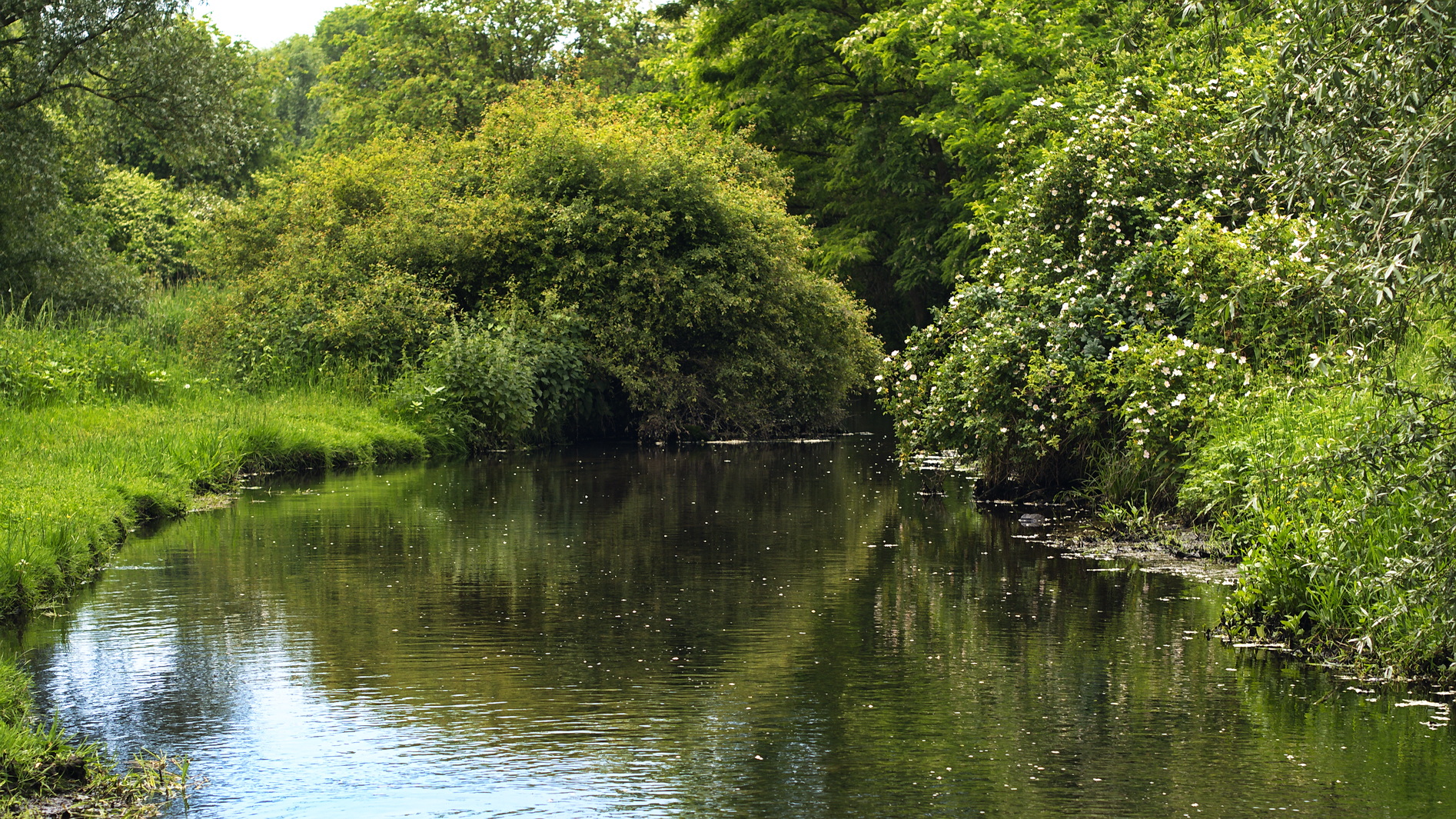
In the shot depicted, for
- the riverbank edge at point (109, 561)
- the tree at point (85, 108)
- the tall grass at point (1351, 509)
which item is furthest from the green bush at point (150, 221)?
the tall grass at point (1351, 509)

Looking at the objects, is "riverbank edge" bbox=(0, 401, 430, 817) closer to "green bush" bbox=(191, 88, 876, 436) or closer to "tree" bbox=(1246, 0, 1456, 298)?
"green bush" bbox=(191, 88, 876, 436)


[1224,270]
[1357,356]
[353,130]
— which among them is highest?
[353,130]

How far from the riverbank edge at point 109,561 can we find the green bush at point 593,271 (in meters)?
3.03

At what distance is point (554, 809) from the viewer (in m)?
5.97

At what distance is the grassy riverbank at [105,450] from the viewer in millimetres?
6359

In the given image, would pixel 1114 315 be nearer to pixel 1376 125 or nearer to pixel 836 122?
pixel 1376 125

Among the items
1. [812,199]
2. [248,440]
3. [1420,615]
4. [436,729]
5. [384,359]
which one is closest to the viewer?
[436,729]

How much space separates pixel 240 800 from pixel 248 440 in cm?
1367

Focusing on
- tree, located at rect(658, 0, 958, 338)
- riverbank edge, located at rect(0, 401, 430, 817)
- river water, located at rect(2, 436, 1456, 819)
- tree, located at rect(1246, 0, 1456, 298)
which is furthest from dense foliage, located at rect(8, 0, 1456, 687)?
river water, located at rect(2, 436, 1456, 819)

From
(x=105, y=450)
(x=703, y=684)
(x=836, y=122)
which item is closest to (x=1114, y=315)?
(x=703, y=684)

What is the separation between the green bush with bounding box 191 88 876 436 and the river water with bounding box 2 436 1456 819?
11.8 meters

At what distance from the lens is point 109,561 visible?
39.4 ft

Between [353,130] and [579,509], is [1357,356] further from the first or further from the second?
[353,130]

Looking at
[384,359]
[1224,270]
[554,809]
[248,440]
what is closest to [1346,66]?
[554,809]
